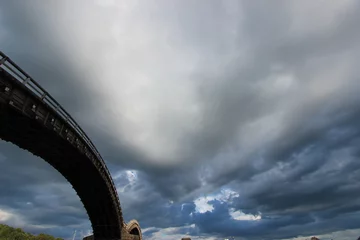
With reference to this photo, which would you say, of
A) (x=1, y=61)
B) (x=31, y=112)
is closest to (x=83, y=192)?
(x=31, y=112)

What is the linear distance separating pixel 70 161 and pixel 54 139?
6.74 metres

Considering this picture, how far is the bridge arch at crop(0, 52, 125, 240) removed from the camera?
24.2 meters

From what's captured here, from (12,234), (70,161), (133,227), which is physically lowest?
(133,227)

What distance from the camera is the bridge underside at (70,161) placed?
26.4m

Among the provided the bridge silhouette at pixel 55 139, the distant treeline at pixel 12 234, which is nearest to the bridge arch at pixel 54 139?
the bridge silhouette at pixel 55 139

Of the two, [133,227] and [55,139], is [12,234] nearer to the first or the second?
[133,227]

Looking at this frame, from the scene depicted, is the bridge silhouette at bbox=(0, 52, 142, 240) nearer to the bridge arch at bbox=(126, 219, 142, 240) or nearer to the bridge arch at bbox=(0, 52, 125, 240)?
the bridge arch at bbox=(0, 52, 125, 240)

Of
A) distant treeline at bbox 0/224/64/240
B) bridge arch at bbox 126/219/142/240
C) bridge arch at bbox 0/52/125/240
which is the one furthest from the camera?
distant treeline at bbox 0/224/64/240

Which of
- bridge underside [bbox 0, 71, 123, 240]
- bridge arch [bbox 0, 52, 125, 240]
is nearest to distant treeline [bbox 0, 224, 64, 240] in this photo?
bridge underside [bbox 0, 71, 123, 240]

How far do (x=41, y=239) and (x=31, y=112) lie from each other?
5214 inches

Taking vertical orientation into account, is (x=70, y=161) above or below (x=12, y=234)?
below

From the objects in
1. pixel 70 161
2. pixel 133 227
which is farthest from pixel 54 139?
pixel 133 227

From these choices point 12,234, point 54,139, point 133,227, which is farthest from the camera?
point 12,234

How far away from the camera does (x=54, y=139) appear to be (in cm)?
3006
